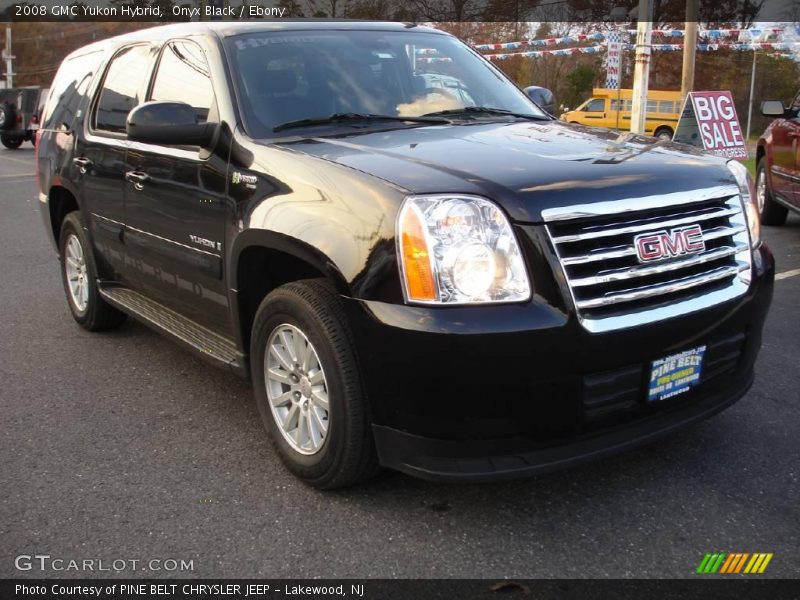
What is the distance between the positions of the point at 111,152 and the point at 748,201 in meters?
3.30

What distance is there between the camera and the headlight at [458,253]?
9.02ft

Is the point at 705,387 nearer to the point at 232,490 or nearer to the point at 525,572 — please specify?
the point at 525,572

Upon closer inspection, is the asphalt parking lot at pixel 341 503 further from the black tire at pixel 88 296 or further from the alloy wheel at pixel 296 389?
the black tire at pixel 88 296

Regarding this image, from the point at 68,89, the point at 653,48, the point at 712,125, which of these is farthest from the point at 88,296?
the point at 653,48

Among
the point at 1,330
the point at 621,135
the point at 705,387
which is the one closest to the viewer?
the point at 705,387

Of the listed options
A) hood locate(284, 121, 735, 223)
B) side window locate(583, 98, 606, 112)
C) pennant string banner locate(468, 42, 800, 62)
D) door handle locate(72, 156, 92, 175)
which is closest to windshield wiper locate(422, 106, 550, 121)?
hood locate(284, 121, 735, 223)

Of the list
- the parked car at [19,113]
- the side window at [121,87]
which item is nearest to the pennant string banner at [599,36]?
the parked car at [19,113]

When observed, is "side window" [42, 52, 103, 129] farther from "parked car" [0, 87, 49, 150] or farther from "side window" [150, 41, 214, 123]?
"parked car" [0, 87, 49, 150]

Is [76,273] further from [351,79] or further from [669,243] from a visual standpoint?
[669,243]

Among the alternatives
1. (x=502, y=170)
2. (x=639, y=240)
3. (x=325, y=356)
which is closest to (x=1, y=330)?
(x=325, y=356)

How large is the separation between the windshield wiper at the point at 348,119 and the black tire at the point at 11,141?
2166cm

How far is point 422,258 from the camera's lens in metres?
2.77

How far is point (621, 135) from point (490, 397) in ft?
5.86

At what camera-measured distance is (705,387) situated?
3.23 meters
